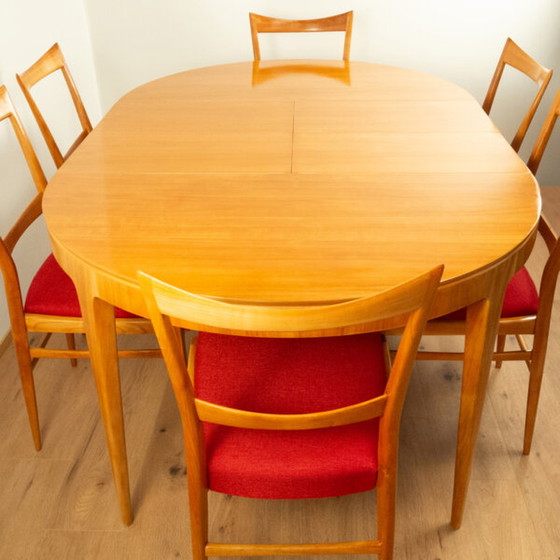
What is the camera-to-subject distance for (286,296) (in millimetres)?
1114

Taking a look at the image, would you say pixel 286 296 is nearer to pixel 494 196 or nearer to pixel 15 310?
pixel 494 196

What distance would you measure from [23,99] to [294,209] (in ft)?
4.75

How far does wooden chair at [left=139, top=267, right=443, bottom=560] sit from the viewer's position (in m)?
0.89

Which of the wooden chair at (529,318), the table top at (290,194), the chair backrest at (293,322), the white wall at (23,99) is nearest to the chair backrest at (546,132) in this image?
the wooden chair at (529,318)

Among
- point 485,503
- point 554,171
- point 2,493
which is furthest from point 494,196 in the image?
point 554,171

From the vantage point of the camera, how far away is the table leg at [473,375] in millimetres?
1265

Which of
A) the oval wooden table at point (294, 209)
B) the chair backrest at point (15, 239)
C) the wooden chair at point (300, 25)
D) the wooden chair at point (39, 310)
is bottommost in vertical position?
the wooden chair at point (39, 310)

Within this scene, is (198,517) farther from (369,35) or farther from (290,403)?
(369,35)

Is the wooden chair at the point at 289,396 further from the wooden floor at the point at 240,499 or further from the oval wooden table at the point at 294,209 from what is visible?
the wooden floor at the point at 240,499

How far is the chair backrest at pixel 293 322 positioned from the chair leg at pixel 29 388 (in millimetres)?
743

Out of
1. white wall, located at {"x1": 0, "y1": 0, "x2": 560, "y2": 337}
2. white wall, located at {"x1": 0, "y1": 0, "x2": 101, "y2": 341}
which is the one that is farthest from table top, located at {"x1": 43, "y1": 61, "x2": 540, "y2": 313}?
white wall, located at {"x1": 0, "y1": 0, "x2": 560, "y2": 337}

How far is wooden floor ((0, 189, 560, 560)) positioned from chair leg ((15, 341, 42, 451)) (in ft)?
0.20

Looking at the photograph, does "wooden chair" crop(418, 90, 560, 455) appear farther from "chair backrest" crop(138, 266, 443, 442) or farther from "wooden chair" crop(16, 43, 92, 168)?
"wooden chair" crop(16, 43, 92, 168)

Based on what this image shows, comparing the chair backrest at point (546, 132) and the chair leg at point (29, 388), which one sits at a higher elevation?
the chair backrest at point (546, 132)
